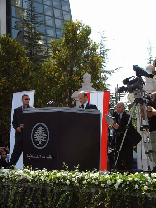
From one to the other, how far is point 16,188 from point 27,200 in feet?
0.69

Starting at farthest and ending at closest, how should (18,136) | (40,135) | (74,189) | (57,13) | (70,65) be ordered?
(57,13), (70,65), (18,136), (40,135), (74,189)

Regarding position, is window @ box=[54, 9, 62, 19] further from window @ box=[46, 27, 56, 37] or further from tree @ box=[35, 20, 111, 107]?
tree @ box=[35, 20, 111, 107]

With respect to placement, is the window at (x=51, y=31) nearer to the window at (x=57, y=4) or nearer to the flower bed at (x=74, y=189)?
the window at (x=57, y=4)

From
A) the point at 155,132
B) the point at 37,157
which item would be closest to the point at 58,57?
the point at 155,132

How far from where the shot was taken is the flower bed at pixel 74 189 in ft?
10.9

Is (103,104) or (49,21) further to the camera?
(49,21)

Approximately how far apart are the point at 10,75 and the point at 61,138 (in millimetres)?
11907

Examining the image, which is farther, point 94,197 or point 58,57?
point 58,57

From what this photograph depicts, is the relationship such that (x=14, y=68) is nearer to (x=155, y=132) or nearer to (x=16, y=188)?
(x=155, y=132)

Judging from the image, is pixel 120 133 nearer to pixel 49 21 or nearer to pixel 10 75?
pixel 10 75

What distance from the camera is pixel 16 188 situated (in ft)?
12.9

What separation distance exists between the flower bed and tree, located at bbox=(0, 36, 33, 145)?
11.4 m

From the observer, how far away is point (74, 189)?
3609mm

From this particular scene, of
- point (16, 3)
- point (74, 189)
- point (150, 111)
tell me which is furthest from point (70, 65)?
point (16, 3)
